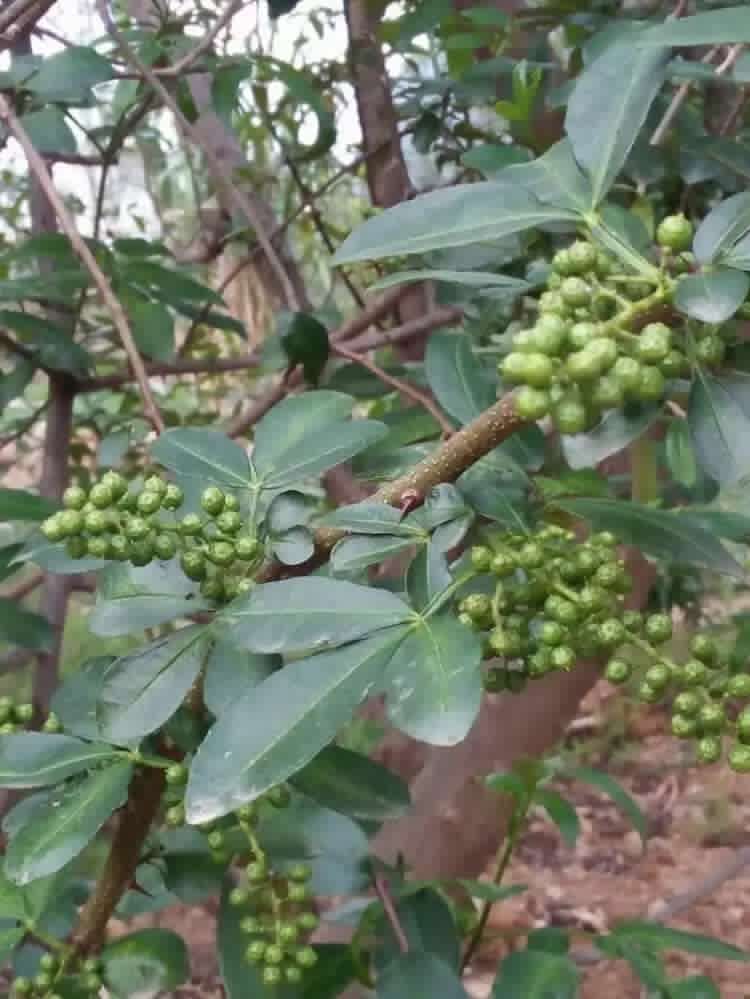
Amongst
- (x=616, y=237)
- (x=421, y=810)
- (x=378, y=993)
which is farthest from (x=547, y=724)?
(x=616, y=237)

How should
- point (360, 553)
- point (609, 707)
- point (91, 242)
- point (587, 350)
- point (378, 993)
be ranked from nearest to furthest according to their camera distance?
point (587, 350) → point (360, 553) → point (378, 993) → point (91, 242) → point (609, 707)

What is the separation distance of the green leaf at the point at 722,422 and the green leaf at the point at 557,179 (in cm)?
9

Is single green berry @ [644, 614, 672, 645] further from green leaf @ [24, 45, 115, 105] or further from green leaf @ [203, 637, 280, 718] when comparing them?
green leaf @ [24, 45, 115, 105]

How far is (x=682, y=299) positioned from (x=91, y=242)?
84 centimetres

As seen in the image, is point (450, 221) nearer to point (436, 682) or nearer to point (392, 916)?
point (436, 682)

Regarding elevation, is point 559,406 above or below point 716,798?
above

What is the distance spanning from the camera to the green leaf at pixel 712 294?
1.21 ft

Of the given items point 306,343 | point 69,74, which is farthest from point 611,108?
point 69,74

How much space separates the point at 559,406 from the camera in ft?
1.22

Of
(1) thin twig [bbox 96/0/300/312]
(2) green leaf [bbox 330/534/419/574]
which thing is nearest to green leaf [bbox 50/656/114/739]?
(2) green leaf [bbox 330/534/419/574]

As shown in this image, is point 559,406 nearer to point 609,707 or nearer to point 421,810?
point 421,810

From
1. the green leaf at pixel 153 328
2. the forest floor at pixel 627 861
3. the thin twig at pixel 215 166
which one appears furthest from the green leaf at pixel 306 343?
the forest floor at pixel 627 861

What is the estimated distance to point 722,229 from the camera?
1.35 feet

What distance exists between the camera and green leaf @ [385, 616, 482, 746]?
38 centimetres
